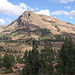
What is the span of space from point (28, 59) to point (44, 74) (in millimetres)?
8686

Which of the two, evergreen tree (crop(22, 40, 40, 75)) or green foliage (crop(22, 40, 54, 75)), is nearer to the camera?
green foliage (crop(22, 40, 54, 75))

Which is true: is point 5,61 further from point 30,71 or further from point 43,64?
point 43,64

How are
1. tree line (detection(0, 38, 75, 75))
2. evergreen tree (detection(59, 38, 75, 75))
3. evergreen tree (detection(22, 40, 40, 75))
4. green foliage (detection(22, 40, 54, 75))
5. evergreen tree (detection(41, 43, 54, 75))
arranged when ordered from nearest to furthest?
evergreen tree (detection(41, 43, 54, 75)) < tree line (detection(0, 38, 75, 75)) < evergreen tree (detection(59, 38, 75, 75)) < green foliage (detection(22, 40, 54, 75)) < evergreen tree (detection(22, 40, 40, 75))

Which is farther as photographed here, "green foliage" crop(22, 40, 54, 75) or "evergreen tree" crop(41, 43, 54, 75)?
"green foliage" crop(22, 40, 54, 75)

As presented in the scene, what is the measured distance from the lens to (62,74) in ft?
118

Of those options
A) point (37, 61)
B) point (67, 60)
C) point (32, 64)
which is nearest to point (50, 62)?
point (67, 60)

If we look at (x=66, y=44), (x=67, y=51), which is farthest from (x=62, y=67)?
(x=66, y=44)

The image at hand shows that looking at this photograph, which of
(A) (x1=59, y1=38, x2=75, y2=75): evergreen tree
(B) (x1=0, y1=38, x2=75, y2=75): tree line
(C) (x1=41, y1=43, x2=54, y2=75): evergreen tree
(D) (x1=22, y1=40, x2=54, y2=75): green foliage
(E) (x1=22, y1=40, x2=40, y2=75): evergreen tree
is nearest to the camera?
(C) (x1=41, y1=43, x2=54, y2=75): evergreen tree

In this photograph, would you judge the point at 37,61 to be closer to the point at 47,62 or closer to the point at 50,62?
the point at 47,62

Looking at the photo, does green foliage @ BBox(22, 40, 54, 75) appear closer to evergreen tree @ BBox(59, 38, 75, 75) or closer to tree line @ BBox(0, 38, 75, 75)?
tree line @ BBox(0, 38, 75, 75)

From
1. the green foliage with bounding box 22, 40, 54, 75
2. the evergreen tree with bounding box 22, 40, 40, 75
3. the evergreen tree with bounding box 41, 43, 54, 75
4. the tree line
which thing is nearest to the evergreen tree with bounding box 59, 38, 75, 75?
the tree line

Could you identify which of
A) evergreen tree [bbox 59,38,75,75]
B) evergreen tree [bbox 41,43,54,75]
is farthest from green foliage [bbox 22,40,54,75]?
evergreen tree [bbox 59,38,75,75]

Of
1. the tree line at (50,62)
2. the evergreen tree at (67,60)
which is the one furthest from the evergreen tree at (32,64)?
the evergreen tree at (67,60)

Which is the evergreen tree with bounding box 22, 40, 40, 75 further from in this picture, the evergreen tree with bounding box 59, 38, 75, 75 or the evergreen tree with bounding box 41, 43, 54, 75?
the evergreen tree with bounding box 59, 38, 75, 75
